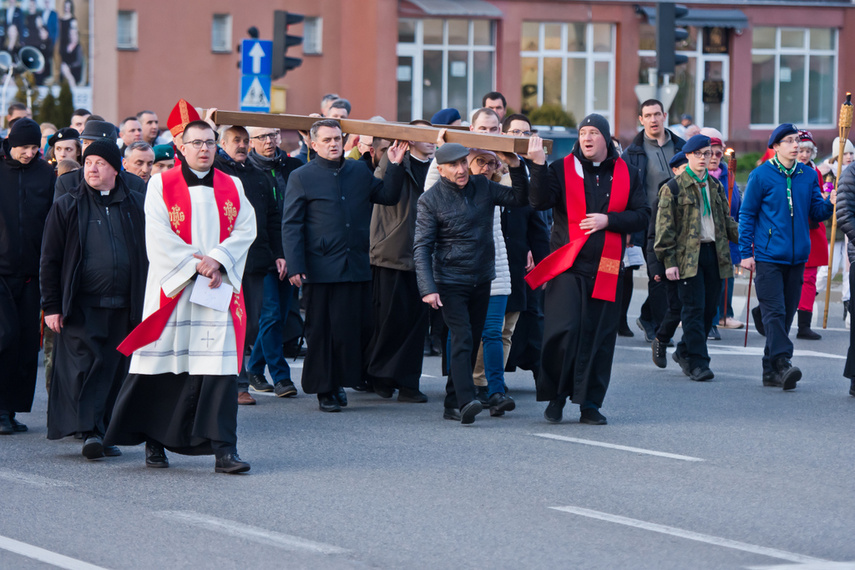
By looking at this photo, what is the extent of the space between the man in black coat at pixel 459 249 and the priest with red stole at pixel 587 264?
33 cm

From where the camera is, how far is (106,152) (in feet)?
29.8

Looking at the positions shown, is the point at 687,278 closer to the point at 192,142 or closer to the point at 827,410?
the point at 827,410

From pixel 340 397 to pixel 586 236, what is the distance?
2.18 meters

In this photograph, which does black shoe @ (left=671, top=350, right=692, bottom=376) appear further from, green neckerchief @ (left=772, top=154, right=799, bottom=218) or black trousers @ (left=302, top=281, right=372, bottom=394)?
black trousers @ (left=302, top=281, right=372, bottom=394)

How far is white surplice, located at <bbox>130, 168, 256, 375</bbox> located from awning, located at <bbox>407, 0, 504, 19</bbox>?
33901 mm

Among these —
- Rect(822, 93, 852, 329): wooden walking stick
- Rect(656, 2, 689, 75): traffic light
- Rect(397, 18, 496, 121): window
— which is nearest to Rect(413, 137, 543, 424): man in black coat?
Rect(822, 93, 852, 329): wooden walking stick

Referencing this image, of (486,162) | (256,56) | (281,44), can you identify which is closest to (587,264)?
(486,162)

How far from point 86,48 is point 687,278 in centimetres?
3383

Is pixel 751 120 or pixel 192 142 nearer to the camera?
pixel 192 142

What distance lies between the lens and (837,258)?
16.9 meters

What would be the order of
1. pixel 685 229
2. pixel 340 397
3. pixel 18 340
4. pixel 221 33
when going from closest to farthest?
pixel 18 340 → pixel 340 397 → pixel 685 229 → pixel 221 33

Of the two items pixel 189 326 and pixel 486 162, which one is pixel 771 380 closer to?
pixel 486 162

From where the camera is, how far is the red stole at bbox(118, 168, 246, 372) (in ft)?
27.6

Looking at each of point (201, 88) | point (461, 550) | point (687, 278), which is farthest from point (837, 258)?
point (201, 88)
